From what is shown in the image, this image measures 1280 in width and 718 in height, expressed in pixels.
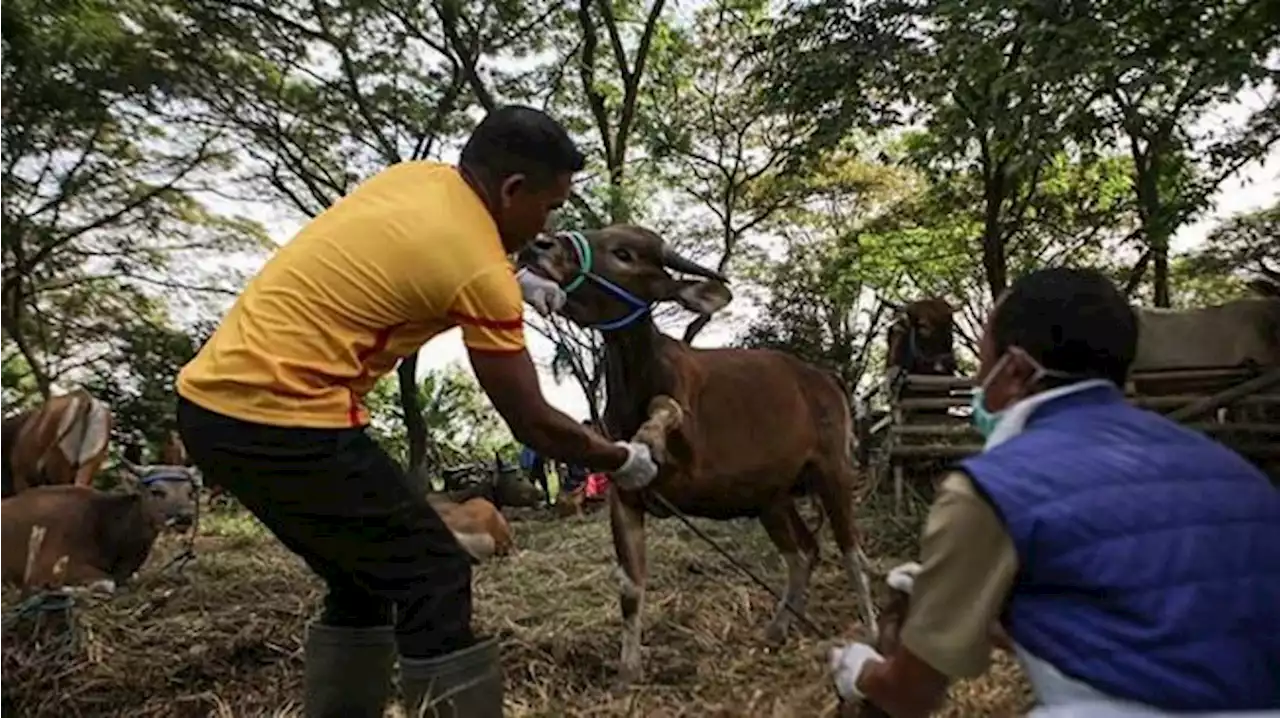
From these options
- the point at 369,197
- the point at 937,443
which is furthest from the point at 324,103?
the point at 369,197

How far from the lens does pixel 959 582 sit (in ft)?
6.01

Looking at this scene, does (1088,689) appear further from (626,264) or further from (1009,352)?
(626,264)

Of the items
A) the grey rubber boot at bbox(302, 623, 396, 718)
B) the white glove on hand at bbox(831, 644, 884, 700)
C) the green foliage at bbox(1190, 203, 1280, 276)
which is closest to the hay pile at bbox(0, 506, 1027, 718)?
the grey rubber boot at bbox(302, 623, 396, 718)

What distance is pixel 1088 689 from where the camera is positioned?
172 centimetres

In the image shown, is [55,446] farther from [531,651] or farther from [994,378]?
[994,378]

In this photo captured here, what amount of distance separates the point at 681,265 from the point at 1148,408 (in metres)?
4.32

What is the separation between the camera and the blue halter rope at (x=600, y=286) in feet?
16.7

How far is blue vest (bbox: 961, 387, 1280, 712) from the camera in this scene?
1.69 meters

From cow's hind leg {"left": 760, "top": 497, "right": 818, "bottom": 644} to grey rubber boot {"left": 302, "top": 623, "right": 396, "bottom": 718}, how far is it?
2900 millimetres

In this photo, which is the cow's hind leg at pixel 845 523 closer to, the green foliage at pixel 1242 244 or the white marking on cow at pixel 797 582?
the white marking on cow at pixel 797 582

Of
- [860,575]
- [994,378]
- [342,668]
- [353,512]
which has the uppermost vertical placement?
[994,378]

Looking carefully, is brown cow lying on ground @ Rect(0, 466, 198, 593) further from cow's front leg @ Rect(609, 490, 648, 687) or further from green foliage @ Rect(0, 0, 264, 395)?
green foliage @ Rect(0, 0, 264, 395)

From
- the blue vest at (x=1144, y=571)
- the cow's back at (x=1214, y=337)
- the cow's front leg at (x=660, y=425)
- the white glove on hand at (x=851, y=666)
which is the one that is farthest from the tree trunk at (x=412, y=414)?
the blue vest at (x=1144, y=571)

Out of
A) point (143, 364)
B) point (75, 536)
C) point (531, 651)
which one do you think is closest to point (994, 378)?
point (531, 651)
